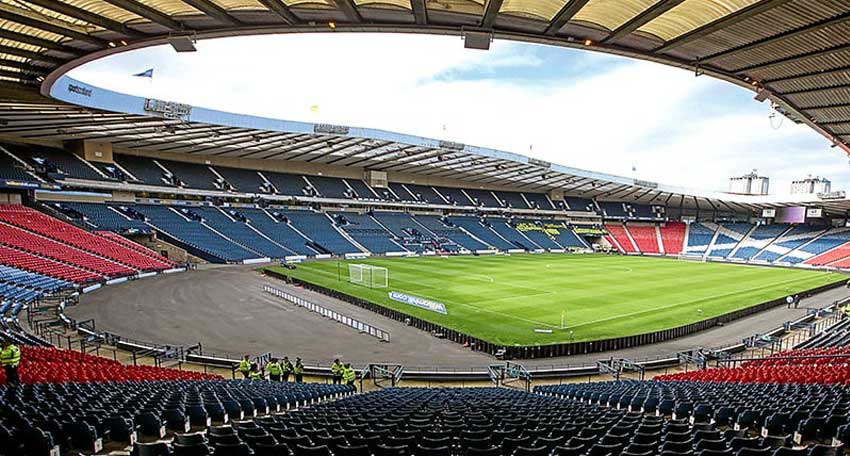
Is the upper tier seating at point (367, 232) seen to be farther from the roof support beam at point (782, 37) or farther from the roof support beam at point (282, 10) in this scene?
the roof support beam at point (782, 37)

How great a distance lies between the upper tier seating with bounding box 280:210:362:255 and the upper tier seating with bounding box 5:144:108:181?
72.1 feet

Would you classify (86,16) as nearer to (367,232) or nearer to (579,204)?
(367,232)

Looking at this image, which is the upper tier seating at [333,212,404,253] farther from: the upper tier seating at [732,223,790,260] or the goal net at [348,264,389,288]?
the upper tier seating at [732,223,790,260]

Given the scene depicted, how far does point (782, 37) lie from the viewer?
360 inches

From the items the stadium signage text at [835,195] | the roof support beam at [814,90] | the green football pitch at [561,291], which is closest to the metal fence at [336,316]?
the green football pitch at [561,291]

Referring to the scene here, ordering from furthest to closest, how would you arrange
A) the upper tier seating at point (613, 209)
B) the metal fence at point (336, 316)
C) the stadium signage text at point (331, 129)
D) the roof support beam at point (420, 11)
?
the upper tier seating at point (613, 209) < the stadium signage text at point (331, 129) < the metal fence at point (336, 316) < the roof support beam at point (420, 11)

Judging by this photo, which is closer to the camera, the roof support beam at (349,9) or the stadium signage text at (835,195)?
the roof support beam at (349,9)

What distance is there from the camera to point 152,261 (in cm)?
4138

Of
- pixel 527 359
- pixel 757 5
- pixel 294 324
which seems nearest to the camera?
pixel 757 5

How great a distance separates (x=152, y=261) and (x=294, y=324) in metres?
24.0

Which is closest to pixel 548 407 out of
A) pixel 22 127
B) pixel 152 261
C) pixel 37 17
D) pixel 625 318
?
pixel 37 17

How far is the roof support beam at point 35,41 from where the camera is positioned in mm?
11945

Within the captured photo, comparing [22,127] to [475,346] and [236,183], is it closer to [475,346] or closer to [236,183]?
[236,183]

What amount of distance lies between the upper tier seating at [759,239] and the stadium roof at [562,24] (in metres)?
71.1
